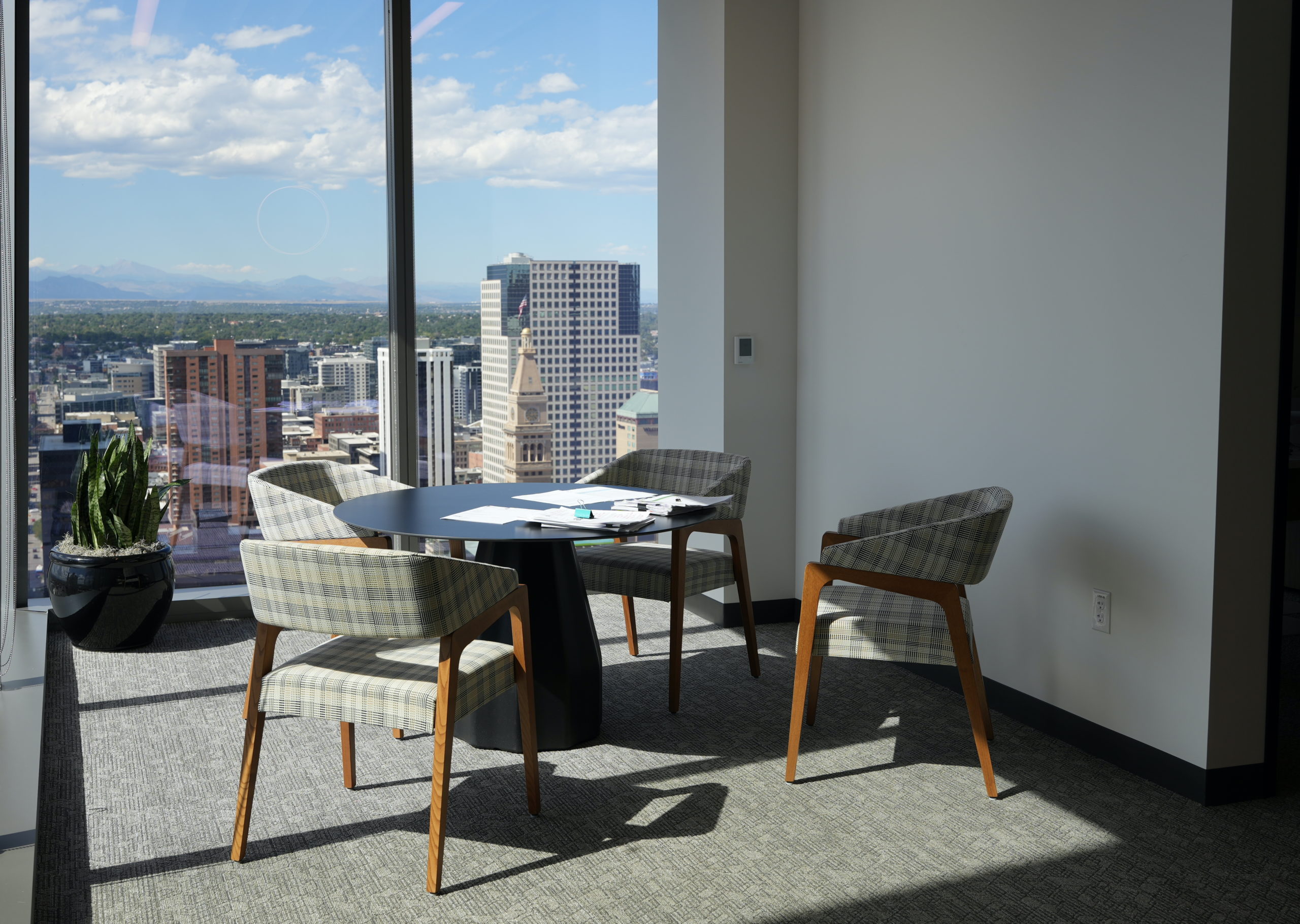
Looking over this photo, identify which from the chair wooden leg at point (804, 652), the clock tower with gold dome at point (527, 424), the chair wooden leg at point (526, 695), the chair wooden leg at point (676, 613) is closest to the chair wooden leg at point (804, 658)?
the chair wooden leg at point (804, 652)

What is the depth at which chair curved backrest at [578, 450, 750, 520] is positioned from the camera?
3.90 meters

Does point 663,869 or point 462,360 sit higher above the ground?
point 462,360

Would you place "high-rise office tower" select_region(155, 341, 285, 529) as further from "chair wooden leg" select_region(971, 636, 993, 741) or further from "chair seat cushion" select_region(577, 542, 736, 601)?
"chair wooden leg" select_region(971, 636, 993, 741)

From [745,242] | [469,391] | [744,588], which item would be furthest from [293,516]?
[745,242]

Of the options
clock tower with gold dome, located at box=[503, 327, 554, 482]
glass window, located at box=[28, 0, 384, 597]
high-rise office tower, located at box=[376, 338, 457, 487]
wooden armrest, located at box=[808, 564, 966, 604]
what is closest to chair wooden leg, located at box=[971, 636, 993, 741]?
wooden armrest, located at box=[808, 564, 966, 604]

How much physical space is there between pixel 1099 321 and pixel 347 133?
3540 millimetres

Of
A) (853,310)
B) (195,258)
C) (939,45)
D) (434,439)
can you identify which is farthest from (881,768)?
(195,258)

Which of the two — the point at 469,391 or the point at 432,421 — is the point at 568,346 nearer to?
the point at 469,391

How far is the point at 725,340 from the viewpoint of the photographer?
454 centimetres

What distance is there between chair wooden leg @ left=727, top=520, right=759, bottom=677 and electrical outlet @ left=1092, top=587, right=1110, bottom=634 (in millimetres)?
1202

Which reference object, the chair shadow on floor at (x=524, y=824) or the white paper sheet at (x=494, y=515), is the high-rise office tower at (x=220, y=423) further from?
the chair shadow on floor at (x=524, y=824)

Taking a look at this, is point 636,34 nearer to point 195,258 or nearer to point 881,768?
point 195,258

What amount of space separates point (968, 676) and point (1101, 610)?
0.57 m

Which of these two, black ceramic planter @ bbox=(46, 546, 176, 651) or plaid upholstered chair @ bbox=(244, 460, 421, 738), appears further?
black ceramic planter @ bbox=(46, 546, 176, 651)
